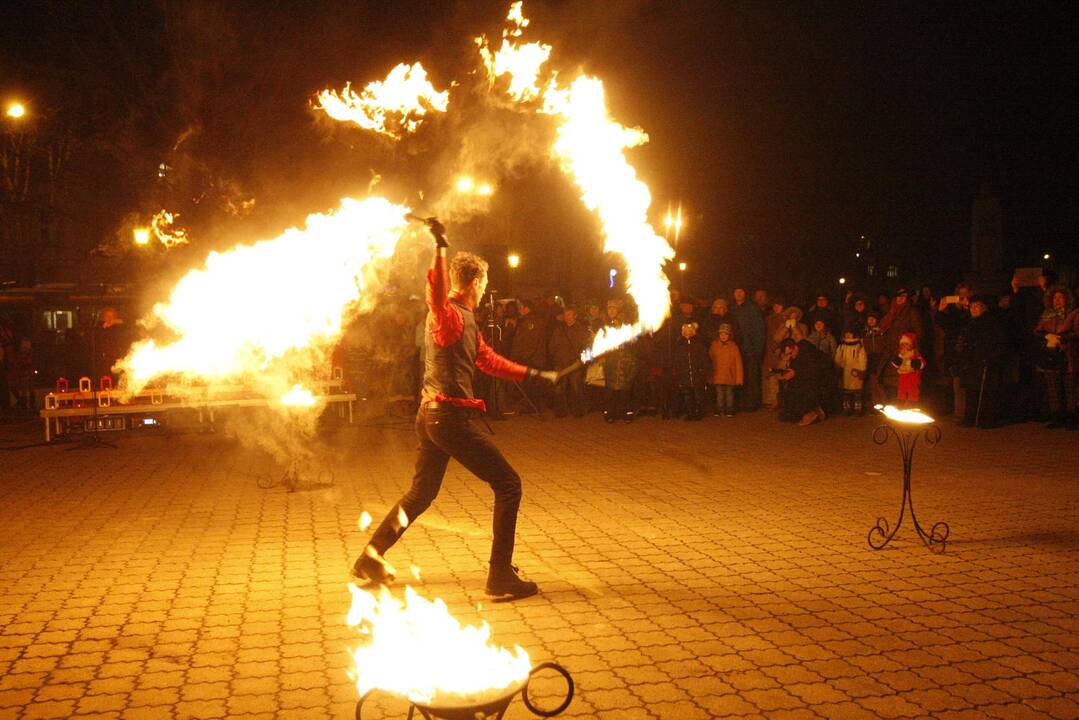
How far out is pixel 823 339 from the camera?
50.6 feet

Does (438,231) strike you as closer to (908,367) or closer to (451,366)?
(451,366)

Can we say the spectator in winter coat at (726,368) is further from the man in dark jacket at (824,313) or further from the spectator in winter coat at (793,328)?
the man in dark jacket at (824,313)

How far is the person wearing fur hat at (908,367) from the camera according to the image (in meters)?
14.0

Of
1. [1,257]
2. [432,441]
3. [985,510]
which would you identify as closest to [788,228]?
[985,510]

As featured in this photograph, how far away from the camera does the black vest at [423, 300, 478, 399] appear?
5750mm

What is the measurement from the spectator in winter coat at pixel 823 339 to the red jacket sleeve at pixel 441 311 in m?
10.8

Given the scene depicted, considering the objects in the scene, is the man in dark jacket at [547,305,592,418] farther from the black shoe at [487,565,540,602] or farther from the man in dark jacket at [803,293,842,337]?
the black shoe at [487,565,540,602]

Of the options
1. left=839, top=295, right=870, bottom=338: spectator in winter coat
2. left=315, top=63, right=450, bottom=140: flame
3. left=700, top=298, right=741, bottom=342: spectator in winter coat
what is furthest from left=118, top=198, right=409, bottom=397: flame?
left=839, top=295, right=870, bottom=338: spectator in winter coat

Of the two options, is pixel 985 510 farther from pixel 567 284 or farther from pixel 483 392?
pixel 567 284

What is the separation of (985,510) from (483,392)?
9.97m

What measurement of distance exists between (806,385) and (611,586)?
9562 mm

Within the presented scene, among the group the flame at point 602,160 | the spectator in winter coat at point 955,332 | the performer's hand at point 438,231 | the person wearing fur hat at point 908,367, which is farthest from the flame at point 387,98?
the spectator in winter coat at point 955,332

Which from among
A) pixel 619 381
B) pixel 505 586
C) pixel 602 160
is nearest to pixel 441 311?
pixel 505 586

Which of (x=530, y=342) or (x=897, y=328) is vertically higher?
(x=897, y=328)
